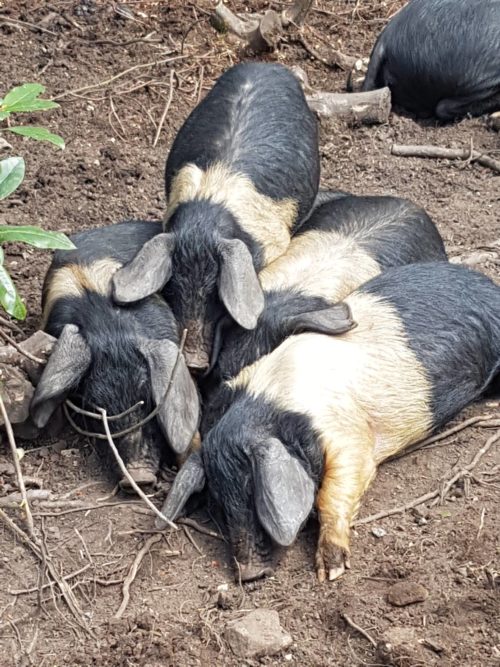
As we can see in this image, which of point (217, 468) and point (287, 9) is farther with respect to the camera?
point (287, 9)

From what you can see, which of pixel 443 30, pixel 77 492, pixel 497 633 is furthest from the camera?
pixel 443 30

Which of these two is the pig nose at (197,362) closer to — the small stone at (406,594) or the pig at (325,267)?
the pig at (325,267)

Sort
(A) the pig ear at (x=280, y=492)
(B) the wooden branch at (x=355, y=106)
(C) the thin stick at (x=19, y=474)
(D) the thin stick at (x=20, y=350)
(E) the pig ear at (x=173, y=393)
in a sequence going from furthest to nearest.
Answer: (B) the wooden branch at (x=355, y=106) → (E) the pig ear at (x=173, y=393) → (D) the thin stick at (x=20, y=350) → (A) the pig ear at (x=280, y=492) → (C) the thin stick at (x=19, y=474)

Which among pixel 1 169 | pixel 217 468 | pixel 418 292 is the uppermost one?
pixel 1 169

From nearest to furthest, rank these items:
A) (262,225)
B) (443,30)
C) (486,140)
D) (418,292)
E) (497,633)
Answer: (497,633)
(418,292)
(262,225)
(486,140)
(443,30)

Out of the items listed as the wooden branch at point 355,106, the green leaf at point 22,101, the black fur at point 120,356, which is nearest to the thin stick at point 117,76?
the wooden branch at point 355,106

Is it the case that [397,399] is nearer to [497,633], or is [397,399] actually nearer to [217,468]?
[217,468]

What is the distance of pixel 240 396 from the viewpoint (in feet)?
17.3

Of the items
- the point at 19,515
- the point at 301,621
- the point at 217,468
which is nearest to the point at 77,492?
the point at 19,515

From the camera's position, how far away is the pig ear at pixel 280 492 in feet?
14.9

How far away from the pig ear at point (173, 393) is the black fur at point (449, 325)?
3.59ft

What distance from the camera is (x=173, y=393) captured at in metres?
5.25

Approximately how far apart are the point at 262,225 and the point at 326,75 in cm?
310

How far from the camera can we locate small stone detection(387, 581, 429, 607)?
14.3 feet
